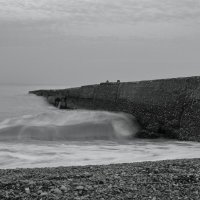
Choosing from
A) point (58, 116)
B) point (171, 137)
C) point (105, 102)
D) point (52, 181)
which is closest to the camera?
point (52, 181)

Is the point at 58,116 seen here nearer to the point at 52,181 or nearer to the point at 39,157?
the point at 39,157

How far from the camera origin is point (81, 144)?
6.47 meters

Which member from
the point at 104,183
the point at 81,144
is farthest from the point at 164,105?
the point at 104,183

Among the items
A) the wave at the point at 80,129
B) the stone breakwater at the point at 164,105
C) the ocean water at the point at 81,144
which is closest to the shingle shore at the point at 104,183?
the ocean water at the point at 81,144

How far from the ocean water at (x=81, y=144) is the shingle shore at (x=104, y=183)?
127 centimetres

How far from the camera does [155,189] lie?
2.64 m

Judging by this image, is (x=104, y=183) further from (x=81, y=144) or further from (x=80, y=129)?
(x=80, y=129)

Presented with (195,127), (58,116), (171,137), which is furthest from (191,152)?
(58,116)

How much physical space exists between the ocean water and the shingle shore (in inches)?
50.2

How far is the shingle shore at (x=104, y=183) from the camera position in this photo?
98.1 inches

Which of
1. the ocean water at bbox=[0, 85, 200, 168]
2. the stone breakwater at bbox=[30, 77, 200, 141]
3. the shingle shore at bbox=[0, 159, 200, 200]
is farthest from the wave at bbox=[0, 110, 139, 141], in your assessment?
the shingle shore at bbox=[0, 159, 200, 200]

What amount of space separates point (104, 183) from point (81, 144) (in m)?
3.73

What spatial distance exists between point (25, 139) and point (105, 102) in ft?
15.9

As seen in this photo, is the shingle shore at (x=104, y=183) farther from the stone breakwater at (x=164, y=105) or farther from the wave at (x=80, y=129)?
the wave at (x=80, y=129)
